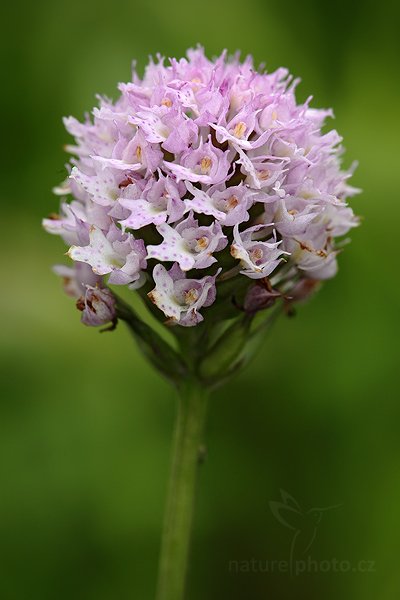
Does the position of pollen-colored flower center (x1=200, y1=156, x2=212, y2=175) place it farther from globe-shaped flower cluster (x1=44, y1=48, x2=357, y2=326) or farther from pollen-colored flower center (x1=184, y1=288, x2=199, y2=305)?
pollen-colored flower center (x1=184, y1=288, x2=199, y2=305)

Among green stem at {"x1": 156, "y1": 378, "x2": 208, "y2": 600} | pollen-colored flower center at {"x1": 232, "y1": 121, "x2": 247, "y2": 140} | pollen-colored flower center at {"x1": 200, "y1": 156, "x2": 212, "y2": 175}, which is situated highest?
pollen-colored flower center at {"x1": 232, "y1": 121, "x2": 247, "y2": 140}

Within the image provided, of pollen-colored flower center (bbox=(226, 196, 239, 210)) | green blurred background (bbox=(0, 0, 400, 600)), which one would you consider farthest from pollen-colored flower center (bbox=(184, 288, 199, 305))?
green blurred background (bbox=(0, 0, 400, 600))

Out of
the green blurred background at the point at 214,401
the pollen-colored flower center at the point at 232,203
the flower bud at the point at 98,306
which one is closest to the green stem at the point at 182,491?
the flower bud at the point at 98,306

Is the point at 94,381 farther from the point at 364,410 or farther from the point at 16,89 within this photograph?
the point at 16,89

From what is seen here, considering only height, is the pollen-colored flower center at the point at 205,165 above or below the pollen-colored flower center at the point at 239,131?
below

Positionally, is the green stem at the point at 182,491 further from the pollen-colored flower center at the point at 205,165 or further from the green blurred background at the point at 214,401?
the green blurred background at the point at 214,401

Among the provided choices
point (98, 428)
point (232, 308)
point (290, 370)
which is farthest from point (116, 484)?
point (232, 308)
